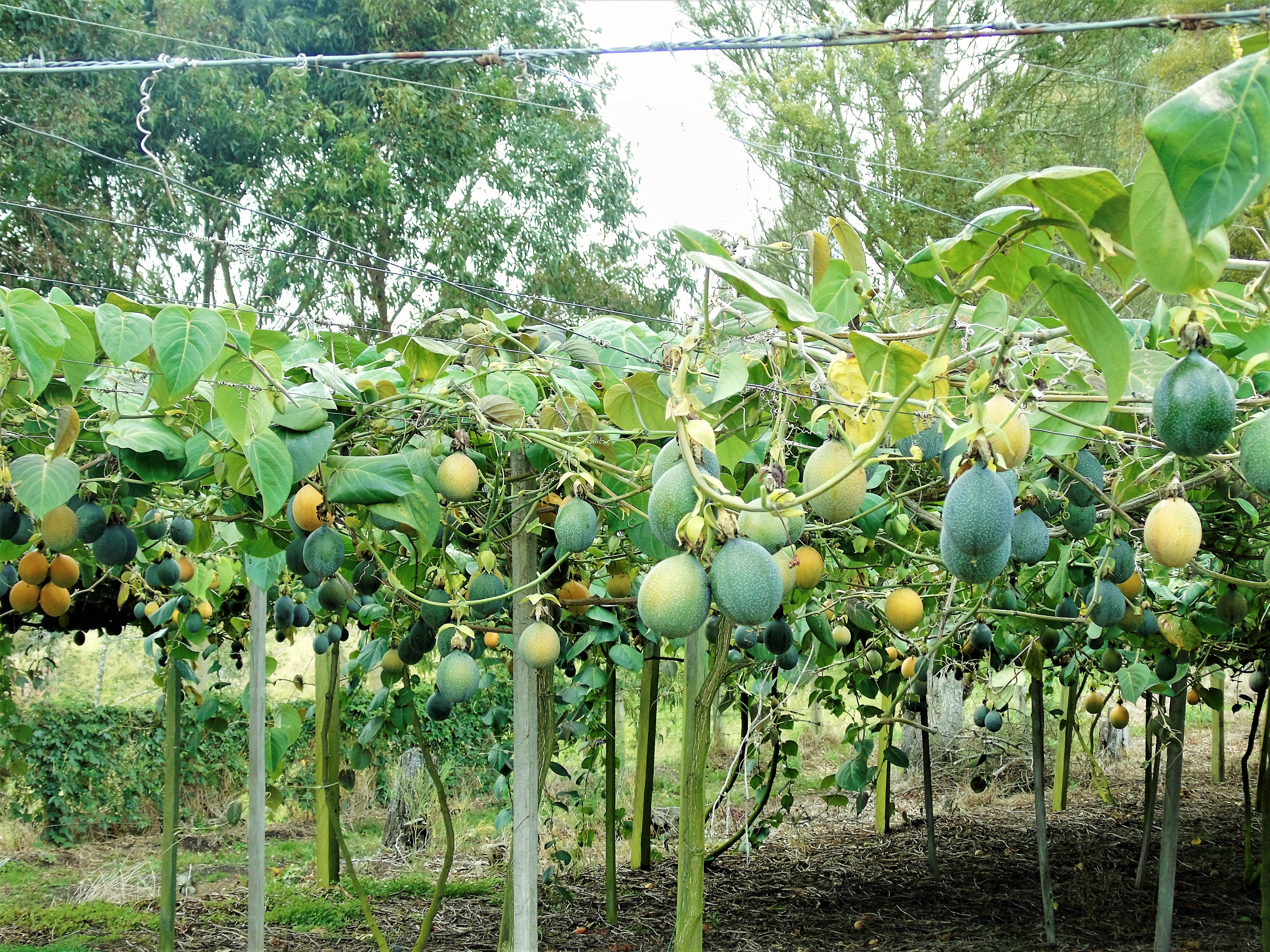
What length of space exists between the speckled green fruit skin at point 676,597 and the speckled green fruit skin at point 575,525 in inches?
27.2

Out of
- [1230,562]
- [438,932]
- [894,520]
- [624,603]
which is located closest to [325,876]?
[438,932]

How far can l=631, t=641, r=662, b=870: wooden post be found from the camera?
4836 mm

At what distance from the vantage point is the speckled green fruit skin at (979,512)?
938 millimetres

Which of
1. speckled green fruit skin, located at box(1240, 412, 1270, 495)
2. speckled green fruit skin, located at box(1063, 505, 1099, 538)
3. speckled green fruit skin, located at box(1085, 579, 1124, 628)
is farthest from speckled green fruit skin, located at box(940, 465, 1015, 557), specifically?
speckled green fruit skin, located at box(1085, 579, 1124, 628)

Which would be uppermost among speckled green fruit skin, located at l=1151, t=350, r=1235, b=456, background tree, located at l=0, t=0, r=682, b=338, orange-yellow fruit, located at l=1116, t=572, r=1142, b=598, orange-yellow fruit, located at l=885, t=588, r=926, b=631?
background tree, located at l=0, t=0, r=682, b=338

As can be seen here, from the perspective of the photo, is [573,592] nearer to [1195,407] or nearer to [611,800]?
[1195,407]

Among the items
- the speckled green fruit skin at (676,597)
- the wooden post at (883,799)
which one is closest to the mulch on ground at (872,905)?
the wooden post at (883,799)

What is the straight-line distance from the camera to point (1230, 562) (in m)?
3.26

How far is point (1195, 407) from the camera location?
3.16ft

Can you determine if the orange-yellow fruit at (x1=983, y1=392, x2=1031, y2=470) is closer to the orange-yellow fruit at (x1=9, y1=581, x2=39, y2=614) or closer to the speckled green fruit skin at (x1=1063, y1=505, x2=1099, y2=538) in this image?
the speckled green fruit skin at (x1=1063, y1=505, x2=1099, y2=538)

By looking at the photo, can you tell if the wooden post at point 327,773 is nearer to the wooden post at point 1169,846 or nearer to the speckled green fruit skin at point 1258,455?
the wooden post at point 1169,846

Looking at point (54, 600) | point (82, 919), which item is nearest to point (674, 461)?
point (54, 600)

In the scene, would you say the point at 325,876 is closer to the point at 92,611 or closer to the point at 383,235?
the point at 92,611

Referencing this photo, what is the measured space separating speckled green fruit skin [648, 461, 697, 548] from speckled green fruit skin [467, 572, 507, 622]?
1157 millimetres
